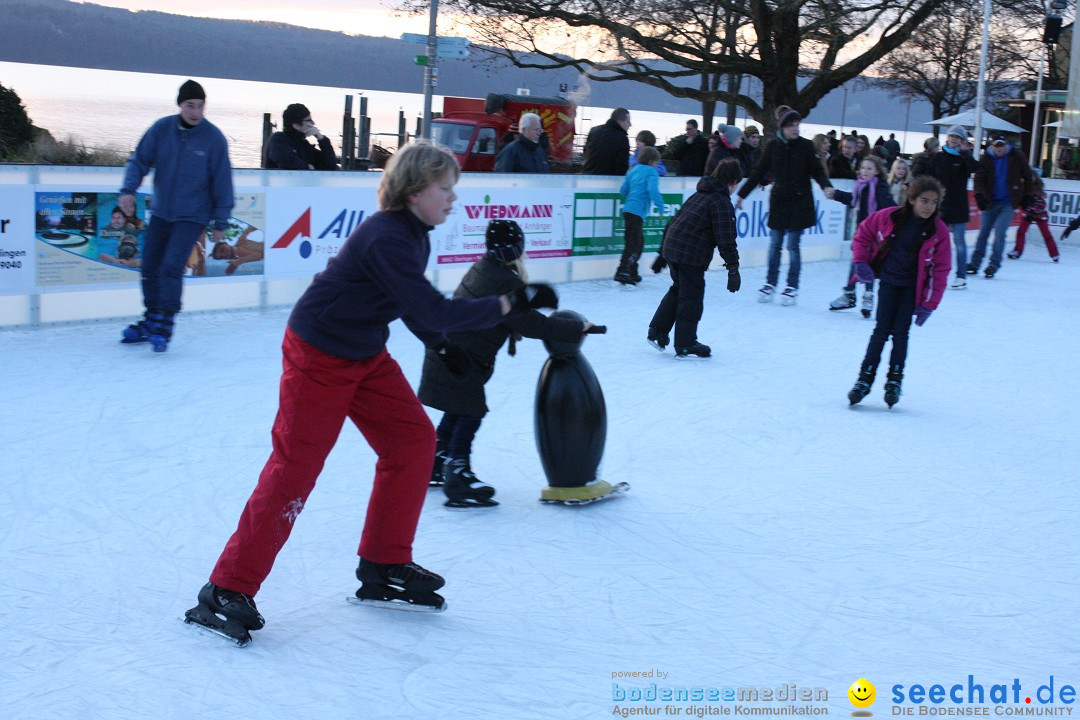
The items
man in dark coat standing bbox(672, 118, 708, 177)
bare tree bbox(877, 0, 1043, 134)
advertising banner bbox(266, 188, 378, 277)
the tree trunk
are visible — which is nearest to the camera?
advertising banner bbox(266, 188, 378, 277)

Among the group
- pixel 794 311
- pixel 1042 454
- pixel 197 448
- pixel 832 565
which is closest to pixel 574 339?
pixel 832 565

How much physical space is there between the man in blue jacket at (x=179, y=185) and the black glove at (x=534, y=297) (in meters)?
3.79

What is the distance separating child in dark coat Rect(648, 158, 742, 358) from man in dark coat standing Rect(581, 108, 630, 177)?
3775mm

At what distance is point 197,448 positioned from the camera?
5.00 meters

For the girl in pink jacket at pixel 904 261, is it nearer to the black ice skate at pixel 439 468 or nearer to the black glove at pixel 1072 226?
the black ice skate at pixel 439 468

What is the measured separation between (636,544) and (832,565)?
2.22 feet

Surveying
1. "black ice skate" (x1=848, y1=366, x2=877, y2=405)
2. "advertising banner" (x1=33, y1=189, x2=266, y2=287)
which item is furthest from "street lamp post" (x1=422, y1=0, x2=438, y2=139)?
"black ice skate" (x1=848, y1=366, x2=877, y2=405)

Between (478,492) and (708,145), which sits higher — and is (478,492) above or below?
below

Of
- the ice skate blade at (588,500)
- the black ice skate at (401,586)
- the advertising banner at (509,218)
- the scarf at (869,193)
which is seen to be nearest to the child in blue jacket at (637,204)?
the advertising banner at (509,218)

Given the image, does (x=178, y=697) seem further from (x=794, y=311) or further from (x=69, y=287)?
(x=794, y=311)

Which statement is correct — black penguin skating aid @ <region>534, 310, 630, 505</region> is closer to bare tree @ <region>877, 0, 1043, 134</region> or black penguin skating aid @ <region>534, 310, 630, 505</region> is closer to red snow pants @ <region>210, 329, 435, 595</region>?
red snow pants @ <region>210, 329, 435, 595</region>

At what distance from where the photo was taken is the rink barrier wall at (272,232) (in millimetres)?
7062

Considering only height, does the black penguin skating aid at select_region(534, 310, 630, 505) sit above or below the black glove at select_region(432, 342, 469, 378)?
below

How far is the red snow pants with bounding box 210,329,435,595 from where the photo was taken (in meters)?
3.05
